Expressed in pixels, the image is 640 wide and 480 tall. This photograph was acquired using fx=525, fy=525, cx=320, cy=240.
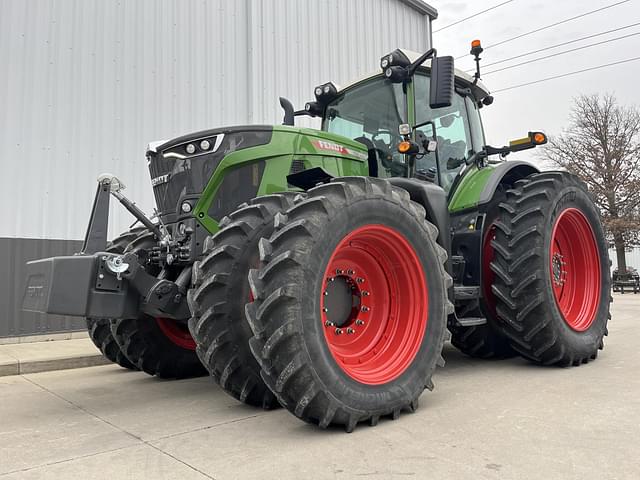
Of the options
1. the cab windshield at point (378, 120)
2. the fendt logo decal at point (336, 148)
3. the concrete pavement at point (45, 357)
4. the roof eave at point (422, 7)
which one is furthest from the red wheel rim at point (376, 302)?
the roof eave at point (422, 7)

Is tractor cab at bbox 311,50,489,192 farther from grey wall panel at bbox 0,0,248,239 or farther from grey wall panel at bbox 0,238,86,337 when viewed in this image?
grey wall panel at bbox 0,238,86,337

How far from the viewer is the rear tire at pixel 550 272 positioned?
4453mm

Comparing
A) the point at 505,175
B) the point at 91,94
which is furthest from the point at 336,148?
the point at 91,94

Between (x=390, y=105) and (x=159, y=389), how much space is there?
3.23 meters

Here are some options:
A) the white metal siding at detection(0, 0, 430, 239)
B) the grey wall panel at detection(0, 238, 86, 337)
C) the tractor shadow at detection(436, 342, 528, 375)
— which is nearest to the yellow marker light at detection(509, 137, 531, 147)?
the tractor shadow at detection(436, 342, 528, 375)

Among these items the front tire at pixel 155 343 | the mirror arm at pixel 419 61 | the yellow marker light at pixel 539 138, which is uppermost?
the mirror arm at pixel 419 61

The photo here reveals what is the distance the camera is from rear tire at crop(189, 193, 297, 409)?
3.26m

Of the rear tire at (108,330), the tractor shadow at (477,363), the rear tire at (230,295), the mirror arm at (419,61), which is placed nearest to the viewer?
the rear tire at (230,295)

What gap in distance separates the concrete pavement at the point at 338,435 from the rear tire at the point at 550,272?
1.08 feet

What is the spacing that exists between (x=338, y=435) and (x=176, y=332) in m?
2.34

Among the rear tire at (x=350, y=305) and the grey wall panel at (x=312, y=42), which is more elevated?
the grey wall panel at (x=312, y=42)

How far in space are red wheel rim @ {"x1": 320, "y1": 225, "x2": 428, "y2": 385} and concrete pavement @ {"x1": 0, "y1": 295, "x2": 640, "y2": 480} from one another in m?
0.44

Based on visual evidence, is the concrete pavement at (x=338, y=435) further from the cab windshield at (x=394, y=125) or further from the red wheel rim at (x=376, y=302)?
the cab windshield at (x=394, y=125)

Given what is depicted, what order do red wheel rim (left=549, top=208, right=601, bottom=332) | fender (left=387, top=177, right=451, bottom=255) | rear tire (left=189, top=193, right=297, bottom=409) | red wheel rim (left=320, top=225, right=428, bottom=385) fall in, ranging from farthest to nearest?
1. red wheel rim (left=549, top=208, right=601, bottom=332)
2. fender (left=387, top=177, right=451, bottom=255)
3. red wheel rim (left=320, top=225, right=428, bottom=385)
4. rear tire (left=189, top=193, right=297, bottom=409)
